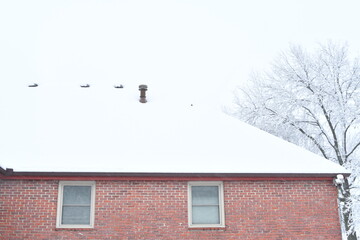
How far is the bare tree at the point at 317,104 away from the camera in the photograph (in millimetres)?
19297

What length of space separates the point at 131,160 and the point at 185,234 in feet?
7.59

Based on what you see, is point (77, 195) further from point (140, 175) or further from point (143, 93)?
point (143, 93)

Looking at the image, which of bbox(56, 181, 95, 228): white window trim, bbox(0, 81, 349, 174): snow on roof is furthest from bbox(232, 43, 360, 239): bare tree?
bbox(56, 181, 95, 228): white window trim

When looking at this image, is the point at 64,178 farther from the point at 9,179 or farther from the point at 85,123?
the point at 85,123

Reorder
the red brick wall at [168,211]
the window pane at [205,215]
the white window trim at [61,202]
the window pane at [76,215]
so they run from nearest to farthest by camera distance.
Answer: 1. the red brick wall at [168,211]
2. the white window trim at [61,202]
3. the window pane at [76,215]
4. the window pane at [205,215]

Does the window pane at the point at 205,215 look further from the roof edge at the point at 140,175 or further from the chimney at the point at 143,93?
the chimney at the point at 143,93

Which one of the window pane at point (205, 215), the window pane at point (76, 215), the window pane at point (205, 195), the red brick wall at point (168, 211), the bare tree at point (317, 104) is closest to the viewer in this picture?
the red brick wall at point (168, 211)

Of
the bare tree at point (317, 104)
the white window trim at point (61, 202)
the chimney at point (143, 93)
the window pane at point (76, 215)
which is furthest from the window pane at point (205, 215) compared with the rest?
the bare tree at point (317, 104)

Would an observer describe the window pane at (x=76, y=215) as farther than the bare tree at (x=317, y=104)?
No

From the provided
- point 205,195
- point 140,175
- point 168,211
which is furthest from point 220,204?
point 140,175

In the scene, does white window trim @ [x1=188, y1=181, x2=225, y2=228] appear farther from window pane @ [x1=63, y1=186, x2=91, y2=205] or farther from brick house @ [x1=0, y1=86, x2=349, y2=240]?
window pane @ [x1=63, y1=186, x2=91, y2=205]

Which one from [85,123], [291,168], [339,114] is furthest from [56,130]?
[339,114]

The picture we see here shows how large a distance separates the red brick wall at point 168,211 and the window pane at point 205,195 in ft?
0.95

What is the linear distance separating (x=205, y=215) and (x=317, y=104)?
11.0 m
